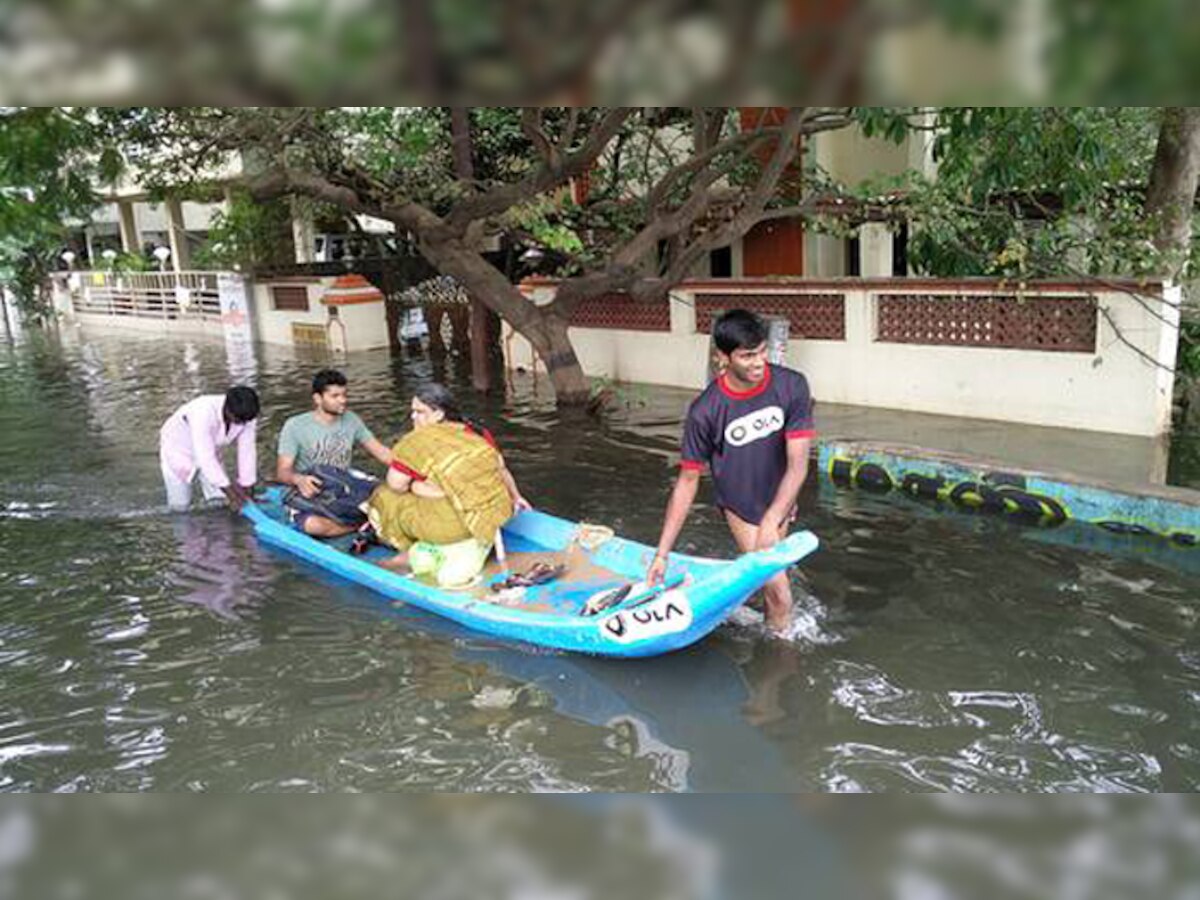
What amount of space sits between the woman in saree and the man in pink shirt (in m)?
1.88

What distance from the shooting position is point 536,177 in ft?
32.6

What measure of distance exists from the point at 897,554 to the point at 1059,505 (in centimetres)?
142

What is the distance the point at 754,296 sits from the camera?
12773mm

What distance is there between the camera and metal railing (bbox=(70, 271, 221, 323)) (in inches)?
1016

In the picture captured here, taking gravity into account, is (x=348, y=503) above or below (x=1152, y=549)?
above

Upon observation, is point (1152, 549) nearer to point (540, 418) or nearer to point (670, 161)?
point (540, 418)

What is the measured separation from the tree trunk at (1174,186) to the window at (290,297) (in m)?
16.3

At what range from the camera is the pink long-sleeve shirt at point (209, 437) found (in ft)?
26.3

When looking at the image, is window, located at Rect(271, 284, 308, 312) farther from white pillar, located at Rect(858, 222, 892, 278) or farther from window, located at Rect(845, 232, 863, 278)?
white pillar, located at Rect(858, 222, 892, 278)

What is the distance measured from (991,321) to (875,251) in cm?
572

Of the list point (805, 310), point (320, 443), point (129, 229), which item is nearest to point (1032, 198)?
point (805, 310)

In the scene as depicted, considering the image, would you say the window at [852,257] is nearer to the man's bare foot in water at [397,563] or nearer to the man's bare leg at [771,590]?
the man's bare foot in water at [397,563]

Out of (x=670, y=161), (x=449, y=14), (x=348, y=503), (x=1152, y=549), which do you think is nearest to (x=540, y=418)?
(x=670, y=161)

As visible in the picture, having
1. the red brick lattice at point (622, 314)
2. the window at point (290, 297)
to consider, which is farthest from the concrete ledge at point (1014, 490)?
the window at point (290, 297)
